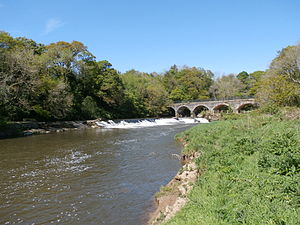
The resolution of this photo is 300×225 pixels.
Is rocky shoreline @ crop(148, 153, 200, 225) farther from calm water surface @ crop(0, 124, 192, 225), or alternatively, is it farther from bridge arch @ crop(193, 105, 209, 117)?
bridge arch @ crop(193, 105, 209, 117)

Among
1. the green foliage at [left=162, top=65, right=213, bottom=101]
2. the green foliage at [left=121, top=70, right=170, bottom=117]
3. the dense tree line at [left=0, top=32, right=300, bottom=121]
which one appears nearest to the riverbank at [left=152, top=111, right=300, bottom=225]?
the dense tree line at [left=0, top=32, right=300, bottom=121]

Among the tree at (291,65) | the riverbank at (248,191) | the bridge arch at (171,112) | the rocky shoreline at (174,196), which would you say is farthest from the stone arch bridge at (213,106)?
the riverbank at (248,191)

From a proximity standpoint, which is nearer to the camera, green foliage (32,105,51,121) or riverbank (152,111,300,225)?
riverbank (152,111,300,225)

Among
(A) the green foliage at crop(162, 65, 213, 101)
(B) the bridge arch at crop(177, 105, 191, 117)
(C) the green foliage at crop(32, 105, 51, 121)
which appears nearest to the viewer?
(C) the green foliage at crop(32, 105, 51, 121)

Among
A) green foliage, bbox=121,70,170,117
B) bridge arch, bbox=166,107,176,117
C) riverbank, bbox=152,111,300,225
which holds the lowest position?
riverbank, bbox=152,111,300,225

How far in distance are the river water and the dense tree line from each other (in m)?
16.0

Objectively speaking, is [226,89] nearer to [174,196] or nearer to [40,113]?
[40,113]

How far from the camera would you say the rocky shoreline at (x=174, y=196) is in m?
5.69

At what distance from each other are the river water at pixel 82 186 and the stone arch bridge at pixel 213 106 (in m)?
34.1

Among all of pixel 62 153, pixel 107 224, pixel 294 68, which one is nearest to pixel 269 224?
pixel 107 224

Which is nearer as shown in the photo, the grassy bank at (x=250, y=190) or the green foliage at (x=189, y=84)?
the grassy bank at (x=250, y=190)

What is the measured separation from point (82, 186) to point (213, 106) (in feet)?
155

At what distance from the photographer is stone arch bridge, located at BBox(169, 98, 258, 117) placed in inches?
1850

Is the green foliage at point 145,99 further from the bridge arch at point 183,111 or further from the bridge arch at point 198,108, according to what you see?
the bridge arch at point 198,108
